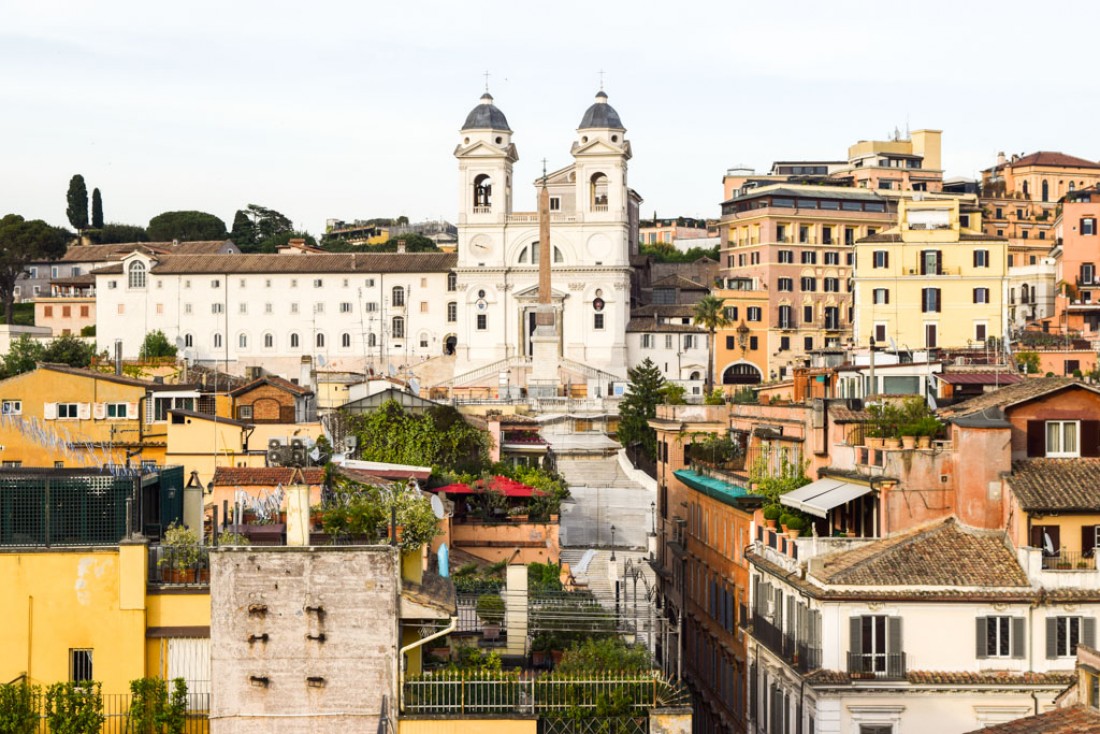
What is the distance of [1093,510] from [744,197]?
86.5 meters

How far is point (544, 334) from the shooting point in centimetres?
11044

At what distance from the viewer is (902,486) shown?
1147 inches

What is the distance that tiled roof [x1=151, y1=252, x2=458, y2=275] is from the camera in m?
120

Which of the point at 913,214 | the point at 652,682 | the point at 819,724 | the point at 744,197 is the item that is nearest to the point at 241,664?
the point at 652,682

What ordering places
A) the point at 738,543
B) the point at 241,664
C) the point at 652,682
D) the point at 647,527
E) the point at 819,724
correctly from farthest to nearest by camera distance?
the point at 647,527 → the point at 738,543 → the point at 819,724 → the point at 652,682 → the point at 241,664

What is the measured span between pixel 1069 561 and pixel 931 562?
6.92 feet

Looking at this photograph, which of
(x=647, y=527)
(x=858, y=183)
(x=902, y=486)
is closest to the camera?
(x=902, y=486)

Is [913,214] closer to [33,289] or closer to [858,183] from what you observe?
[858,183]

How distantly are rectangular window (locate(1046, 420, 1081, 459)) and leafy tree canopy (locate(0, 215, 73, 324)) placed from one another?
11673 cm

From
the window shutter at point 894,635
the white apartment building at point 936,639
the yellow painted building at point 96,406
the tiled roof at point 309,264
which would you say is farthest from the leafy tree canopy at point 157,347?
the window shutter at point 894,635

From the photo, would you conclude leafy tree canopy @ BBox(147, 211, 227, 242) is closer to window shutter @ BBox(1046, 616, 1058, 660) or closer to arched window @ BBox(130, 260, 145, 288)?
arched window @ BBox(130, 260, 145, 288)

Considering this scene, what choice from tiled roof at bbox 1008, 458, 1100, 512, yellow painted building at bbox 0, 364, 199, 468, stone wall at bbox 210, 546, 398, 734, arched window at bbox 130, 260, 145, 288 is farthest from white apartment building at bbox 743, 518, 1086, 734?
arched window at bbox 130, 260, 145, 288

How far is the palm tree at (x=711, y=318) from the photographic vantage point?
109125mm

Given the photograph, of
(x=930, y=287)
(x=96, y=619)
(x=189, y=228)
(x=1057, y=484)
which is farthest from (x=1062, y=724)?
(x=189, y=228)
